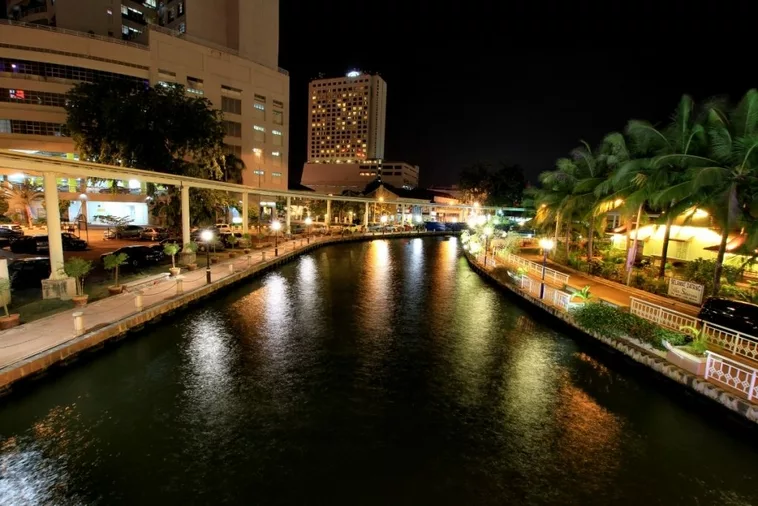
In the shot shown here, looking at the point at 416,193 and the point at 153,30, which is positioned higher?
the point at 153,30

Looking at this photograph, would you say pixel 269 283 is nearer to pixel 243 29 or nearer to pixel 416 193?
pixel 243 29

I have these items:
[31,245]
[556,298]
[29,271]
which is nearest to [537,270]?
[556,298]

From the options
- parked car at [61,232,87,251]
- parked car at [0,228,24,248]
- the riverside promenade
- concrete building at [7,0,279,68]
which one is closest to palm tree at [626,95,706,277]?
the riverside promenade

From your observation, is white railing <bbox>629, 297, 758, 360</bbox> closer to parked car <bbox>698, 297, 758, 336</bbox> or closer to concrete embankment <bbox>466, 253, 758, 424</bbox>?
parked car <bbox>698, 297, 758, 336</bbox>

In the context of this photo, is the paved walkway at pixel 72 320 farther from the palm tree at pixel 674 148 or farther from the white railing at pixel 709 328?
the palm tree at pixel 674 148

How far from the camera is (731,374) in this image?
984cm

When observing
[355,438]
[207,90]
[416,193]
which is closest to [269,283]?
[355,438]

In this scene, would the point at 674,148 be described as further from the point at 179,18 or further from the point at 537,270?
the point at 179,18

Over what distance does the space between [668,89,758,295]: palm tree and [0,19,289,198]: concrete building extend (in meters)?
56.7

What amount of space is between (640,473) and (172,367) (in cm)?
1186

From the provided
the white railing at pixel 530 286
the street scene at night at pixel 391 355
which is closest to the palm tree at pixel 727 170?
the street scene at night at pixel 391 355

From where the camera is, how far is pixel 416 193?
86.8m

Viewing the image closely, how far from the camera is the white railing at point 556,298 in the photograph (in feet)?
→ 54.2

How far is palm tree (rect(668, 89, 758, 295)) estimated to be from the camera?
1407 centimetres
